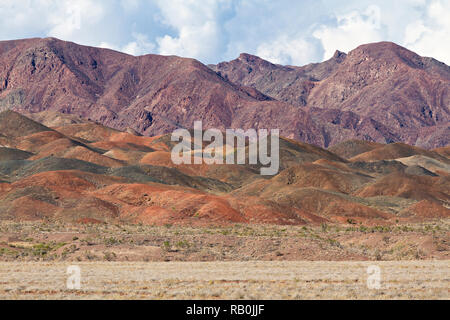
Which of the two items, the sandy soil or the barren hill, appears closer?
the sandy soil

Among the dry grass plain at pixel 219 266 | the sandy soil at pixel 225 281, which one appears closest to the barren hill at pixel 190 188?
the dry grass plain at pixel 219 266

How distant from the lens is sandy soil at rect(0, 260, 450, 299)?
53.2 ft

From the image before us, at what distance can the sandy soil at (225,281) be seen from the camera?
16.2 metres

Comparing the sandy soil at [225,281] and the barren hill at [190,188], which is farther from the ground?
the barren hill at [190,188]

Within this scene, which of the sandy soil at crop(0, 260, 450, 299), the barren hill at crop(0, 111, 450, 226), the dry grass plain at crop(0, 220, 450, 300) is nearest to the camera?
the sandy soil at crop(0, 260, 450, 299)

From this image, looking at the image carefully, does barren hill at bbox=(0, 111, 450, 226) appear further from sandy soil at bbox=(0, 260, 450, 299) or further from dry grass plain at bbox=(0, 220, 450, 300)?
sandy soil at bbox=(0, 260, 450, 299)

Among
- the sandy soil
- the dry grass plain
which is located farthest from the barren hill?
the sandy soil

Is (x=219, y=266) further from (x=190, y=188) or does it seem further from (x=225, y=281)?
(x=190, y=188)

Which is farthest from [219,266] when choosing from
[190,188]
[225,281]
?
[190,188]

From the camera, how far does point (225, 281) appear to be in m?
19.1

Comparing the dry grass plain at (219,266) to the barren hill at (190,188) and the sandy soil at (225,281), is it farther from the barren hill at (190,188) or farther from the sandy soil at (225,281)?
the barren hill at (190,188)

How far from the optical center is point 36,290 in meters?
17.0

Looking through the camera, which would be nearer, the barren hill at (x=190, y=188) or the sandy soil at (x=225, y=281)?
the sandy soil at (x=225, y=281)
